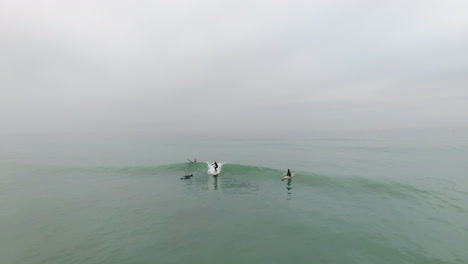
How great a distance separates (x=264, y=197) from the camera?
72.3ft

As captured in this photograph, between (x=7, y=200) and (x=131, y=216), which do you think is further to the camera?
(x=7, y=200)

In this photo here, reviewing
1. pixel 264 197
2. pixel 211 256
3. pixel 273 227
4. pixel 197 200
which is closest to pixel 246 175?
pixel 264 197

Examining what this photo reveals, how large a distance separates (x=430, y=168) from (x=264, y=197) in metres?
37.4

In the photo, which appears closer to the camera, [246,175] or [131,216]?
[131,216]

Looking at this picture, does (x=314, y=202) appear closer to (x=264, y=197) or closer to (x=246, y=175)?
(x=264, y=197)

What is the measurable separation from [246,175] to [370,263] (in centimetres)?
2075

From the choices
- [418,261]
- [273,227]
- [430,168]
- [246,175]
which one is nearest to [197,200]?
[273,227]

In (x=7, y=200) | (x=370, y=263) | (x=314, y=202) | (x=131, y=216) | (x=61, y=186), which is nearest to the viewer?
(x=370, y=263)

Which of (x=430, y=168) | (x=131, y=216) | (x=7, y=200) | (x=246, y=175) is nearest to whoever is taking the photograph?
(x=131, y=216)

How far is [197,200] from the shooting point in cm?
2095

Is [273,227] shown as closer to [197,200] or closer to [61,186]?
[197,200]

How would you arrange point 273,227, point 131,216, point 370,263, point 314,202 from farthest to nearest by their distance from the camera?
point 314,202 → point 131,216 → point 273,227 → point 370,263

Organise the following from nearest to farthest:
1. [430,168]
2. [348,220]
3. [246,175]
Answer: [348,220] → [246,175] → [430,168]

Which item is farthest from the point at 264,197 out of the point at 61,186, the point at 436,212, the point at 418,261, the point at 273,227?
the point at 61,186
